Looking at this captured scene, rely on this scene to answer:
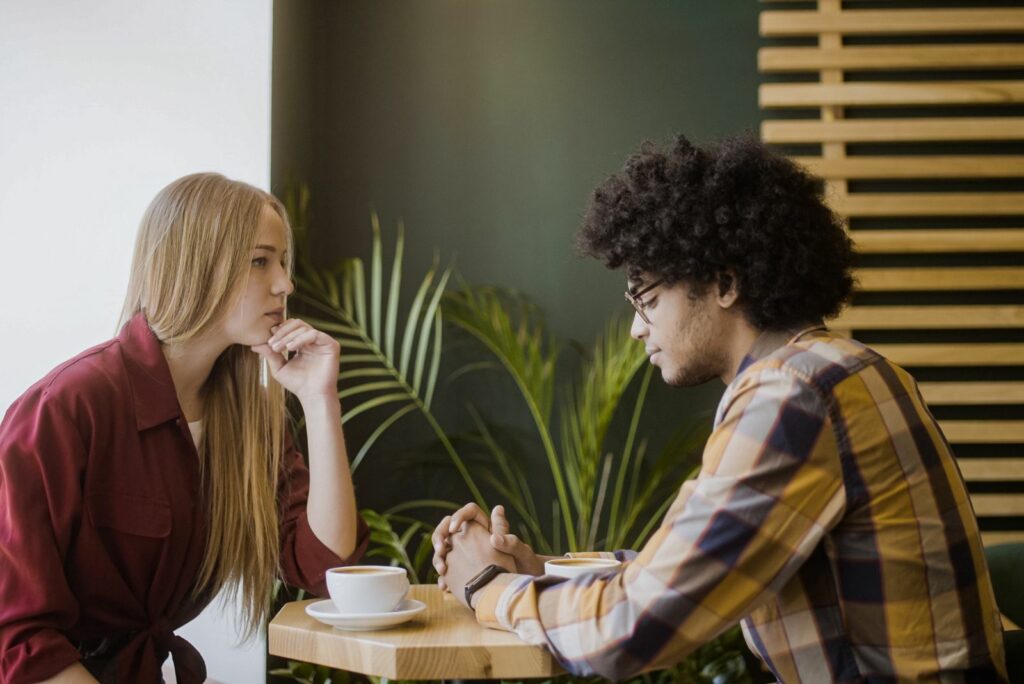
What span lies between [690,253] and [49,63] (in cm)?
194

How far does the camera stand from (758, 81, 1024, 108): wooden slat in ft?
11.3

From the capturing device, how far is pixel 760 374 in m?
1.29

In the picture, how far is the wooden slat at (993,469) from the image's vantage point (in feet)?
10.9

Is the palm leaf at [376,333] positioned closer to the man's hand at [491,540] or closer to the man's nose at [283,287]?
the man's nose at [283,287]

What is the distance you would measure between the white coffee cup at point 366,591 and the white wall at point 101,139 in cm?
131

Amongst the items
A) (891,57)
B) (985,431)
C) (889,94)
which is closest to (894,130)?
(889,94)

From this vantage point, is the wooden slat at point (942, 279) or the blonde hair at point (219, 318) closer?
the blonde hair at point (219, 318)

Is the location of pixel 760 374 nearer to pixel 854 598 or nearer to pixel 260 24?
pixel 854 598

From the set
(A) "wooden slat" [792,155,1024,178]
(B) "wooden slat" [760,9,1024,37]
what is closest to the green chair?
(A) "wooden slat" [792,155,1024,178]

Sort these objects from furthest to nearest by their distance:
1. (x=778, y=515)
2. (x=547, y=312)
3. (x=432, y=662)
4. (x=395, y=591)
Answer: (x=547, y=312) → (x=395, y=591) → (x=432, y=662) → (x=778, y=515)

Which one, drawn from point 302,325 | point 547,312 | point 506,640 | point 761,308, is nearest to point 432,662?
point 506,640

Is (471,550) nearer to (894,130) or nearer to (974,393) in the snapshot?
(974,393)

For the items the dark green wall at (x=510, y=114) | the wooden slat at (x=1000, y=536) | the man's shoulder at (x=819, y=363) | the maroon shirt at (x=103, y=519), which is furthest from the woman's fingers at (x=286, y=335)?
the wooden slat at (x=1000, y=536)

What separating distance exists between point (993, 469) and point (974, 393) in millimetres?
251
